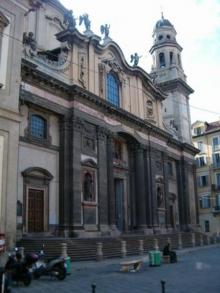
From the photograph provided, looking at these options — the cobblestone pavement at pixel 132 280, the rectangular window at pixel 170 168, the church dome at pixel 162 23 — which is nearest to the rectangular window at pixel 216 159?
the rectangular window at pixel 170 168

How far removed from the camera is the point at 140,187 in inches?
1312

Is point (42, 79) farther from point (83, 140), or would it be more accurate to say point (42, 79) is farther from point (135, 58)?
point (135, 58)

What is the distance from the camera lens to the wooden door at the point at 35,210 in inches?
915

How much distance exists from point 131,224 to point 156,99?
12.7m

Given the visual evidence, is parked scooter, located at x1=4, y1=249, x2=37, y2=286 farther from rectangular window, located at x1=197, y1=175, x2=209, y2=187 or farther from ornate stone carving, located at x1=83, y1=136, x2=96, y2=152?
rectangular window, located at x1=197, y1=175, x2=209, y2=187

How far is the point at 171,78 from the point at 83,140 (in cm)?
2084

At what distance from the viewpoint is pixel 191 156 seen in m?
44.6

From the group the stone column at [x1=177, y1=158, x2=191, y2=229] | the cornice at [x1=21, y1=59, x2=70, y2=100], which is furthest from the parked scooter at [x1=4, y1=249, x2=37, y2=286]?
the stone column at [x1=177, y1=158, x2=191, y2=229]

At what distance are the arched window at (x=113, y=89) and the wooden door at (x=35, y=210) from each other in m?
10.6

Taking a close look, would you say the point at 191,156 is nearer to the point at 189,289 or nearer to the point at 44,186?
the point at 44,186

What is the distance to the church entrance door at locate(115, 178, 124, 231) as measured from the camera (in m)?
31.8

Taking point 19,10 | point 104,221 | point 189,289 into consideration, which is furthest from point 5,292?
point 104,221

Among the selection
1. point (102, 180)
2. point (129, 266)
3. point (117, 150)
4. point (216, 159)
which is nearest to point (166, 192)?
point (117, 150)

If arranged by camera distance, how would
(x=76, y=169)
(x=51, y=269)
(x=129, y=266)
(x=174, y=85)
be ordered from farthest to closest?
(x=174, y=85)
(x=76, y=169)
(x=129, y=266)
(x=51, y=269)
